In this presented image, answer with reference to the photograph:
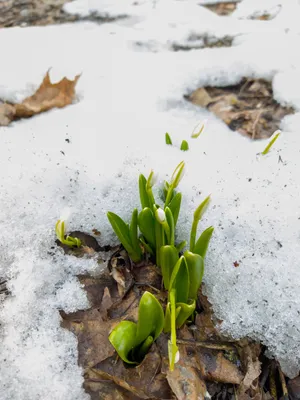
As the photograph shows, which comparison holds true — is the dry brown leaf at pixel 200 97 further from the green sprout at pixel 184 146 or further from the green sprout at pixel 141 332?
the green sprout at pixel 141 332

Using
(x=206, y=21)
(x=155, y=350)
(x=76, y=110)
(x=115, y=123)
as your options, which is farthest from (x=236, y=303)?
(x=206, y=21)

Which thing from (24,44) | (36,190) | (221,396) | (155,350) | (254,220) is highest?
(24,44)

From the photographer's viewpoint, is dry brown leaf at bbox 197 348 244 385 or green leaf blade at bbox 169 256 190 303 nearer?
green leaf blade at bbox 169 256 190 303

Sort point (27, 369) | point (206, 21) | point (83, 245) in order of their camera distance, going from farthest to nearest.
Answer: point (206, 21)
point (83, 245)
point (27, 369)

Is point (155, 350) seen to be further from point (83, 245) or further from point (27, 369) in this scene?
point (83, 245)

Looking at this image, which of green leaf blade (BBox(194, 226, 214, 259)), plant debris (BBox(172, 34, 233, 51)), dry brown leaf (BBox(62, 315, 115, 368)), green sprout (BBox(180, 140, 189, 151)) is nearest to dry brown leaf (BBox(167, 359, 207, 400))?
dry brown leaf (BBox(62, 315, 115, 368))

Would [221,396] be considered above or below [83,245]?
below

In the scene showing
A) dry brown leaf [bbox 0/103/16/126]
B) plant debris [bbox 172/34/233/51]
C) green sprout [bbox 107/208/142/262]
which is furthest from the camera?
plant debris [bbox 172/34/233/51]

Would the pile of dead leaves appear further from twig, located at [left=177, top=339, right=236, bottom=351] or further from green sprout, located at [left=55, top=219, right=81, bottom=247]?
green sprout, located at [left=55, top=219, right=81, bottom=247]
